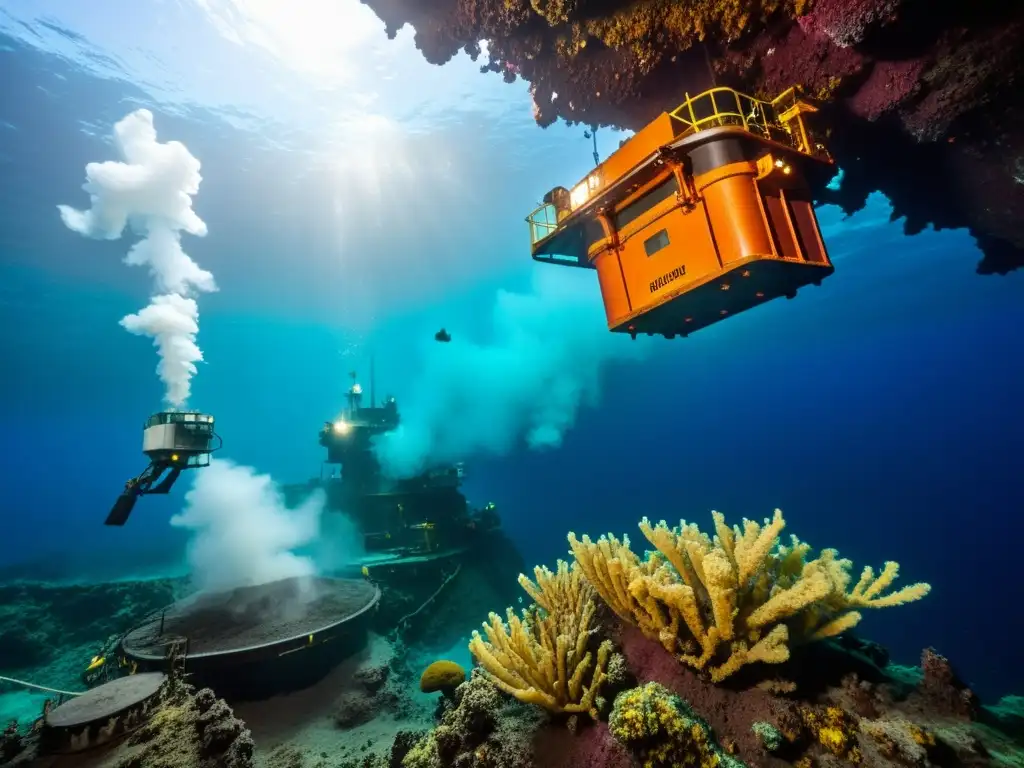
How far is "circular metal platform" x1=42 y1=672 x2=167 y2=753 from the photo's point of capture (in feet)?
16.1

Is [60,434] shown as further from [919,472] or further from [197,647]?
[919,472]

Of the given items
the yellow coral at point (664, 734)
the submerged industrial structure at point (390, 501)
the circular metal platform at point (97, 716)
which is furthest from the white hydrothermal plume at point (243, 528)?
the yellow coral at point (664, 734)

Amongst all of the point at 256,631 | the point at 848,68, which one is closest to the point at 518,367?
the point at 256,631

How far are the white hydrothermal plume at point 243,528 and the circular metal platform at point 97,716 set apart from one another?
12.5 m

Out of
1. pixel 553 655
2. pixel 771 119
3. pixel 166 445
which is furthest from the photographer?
pixel 166 445

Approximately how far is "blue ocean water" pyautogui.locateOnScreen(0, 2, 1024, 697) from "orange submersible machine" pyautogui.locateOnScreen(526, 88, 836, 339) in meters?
26.6

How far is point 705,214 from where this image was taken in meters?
6.38

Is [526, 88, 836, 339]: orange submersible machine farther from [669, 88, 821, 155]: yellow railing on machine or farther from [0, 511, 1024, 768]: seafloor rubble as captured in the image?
[0, 511, 1024, 768]: seafloor rubble

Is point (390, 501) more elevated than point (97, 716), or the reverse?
point (390, 501)

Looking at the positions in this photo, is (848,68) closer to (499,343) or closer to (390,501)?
(390,501)

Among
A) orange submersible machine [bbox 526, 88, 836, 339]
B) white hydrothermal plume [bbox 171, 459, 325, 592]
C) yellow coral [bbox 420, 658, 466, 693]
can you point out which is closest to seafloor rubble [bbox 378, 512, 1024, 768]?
yellow coral [bbox 420, 658, 466, 693]

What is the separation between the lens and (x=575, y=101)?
11.1 meters

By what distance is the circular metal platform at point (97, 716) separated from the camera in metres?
4.89

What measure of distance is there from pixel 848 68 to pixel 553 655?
11.0 meters
